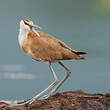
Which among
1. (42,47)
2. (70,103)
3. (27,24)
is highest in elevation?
(27,24)

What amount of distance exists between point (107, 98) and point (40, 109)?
98 centimetres

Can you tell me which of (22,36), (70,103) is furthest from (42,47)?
(70,103)

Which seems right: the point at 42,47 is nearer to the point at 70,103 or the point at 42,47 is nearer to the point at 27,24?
the point at 27,24

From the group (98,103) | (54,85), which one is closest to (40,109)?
(54,85)

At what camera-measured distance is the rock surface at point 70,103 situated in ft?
21.0

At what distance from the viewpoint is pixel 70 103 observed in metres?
6.47

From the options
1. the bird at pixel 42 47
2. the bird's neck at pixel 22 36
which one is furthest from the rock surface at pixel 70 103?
the bird's neck at pixel 22 36

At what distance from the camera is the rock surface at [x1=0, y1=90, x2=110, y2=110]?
6406 mm

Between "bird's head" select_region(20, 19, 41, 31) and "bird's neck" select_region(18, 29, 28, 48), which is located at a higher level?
"bird's head" select_region(20, 19, 41, 31)

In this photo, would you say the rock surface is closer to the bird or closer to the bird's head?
the bird

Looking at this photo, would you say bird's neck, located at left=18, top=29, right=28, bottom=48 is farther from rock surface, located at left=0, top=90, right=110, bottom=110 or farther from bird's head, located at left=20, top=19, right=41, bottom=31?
rock surface, located at left=0, top=90, right=110, bottom=110

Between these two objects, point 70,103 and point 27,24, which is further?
point 70,103

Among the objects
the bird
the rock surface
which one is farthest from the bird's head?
the rock surface

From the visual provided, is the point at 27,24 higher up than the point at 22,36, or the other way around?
the point at 27,24
